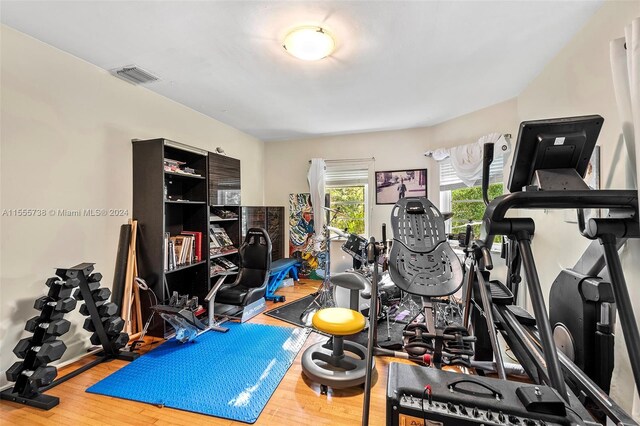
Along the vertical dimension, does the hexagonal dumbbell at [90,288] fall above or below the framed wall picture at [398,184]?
below

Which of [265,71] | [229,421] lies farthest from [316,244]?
[229,421]

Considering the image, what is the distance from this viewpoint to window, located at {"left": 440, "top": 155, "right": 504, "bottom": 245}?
349 cm

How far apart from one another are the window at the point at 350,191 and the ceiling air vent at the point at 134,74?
2.89 metres

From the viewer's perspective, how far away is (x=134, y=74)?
258 cm

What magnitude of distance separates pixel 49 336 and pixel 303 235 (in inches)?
140

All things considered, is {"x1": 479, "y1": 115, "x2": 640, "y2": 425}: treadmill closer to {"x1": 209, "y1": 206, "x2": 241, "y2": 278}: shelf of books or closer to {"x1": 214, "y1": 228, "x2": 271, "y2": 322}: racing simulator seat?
{"x1": 214, "y1": 228, "x2": 271, "y2": 322}: racing simulator seat

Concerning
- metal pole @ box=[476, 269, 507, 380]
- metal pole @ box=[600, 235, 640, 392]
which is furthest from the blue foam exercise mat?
metal pole @ box=[600, 235, 640, 392]

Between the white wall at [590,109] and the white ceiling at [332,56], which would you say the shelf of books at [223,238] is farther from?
the white wall at [590,109]

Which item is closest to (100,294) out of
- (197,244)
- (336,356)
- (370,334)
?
(197,244)

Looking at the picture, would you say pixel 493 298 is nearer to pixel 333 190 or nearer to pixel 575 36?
pixel 575 36

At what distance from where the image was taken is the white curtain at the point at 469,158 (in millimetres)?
3371

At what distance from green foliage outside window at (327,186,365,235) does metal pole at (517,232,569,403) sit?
3505 mm

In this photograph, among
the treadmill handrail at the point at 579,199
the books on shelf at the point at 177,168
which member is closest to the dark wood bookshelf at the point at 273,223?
the books on shelf at the point at 177,168

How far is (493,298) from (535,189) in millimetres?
992
